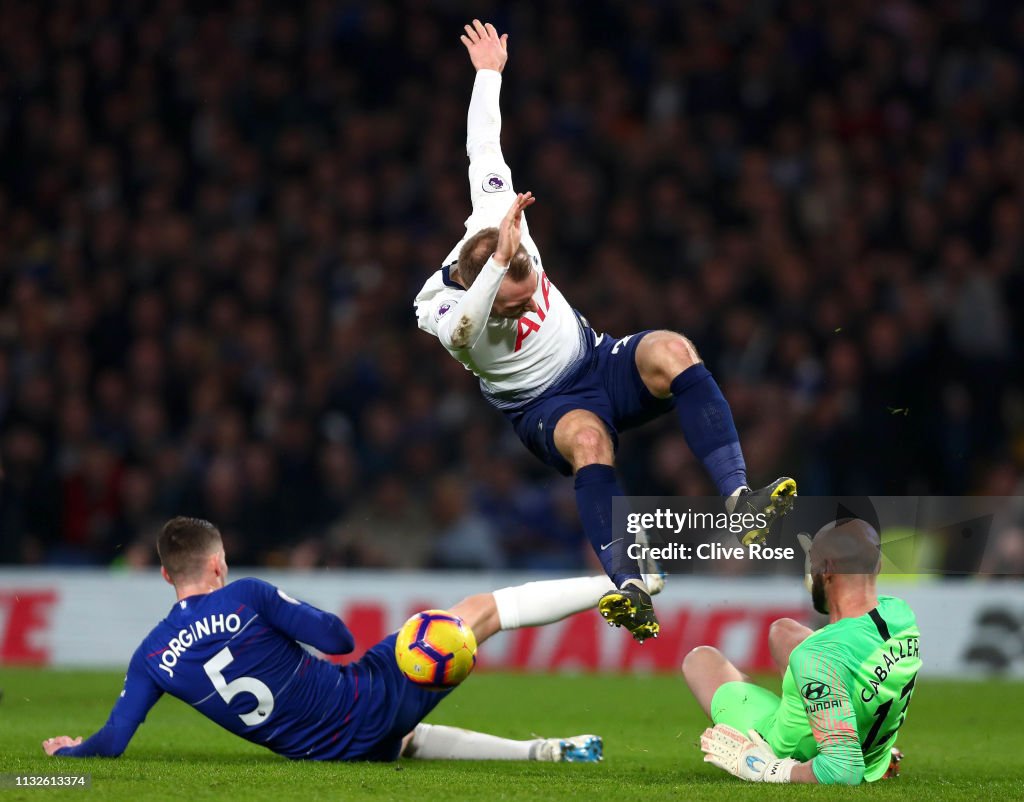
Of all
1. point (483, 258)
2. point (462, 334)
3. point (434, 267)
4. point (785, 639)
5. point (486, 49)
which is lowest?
point (785, 639)

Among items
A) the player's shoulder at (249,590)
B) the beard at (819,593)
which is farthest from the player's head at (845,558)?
the player's shoulder at (249,590)

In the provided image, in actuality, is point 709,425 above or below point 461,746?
above

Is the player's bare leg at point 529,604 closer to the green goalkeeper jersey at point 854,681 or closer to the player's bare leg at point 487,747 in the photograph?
the player's bare leg at point 487,747

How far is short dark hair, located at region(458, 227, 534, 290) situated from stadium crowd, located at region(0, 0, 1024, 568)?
15.6 feet

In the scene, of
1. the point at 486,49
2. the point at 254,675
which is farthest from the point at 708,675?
the point at 486,49

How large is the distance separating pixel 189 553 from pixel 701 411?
2.01 metres

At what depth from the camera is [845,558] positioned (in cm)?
530

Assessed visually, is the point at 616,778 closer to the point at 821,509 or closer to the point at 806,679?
the point at 806,679

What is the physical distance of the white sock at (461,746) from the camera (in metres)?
6.29

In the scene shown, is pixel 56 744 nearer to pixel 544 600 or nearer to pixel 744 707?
pixel 544 600

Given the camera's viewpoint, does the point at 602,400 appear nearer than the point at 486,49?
Yes

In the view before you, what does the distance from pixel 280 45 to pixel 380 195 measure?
2104mm

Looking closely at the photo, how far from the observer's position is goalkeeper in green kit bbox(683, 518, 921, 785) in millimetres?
5176

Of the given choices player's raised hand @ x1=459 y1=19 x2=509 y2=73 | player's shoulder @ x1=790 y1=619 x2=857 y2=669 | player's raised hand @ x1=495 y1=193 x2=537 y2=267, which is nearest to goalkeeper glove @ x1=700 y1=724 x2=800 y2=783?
player's shoulder @ x1=790 y1=619 x2=857 y2=669
